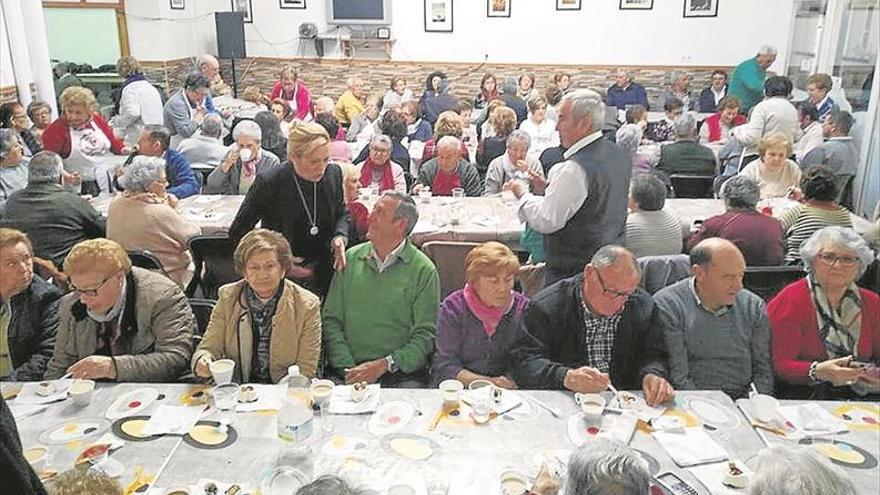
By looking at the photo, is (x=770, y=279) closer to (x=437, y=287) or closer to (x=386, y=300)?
(x=437, y=287)

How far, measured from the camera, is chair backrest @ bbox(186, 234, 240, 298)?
3.56 m

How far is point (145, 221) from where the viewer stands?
3.82 meters

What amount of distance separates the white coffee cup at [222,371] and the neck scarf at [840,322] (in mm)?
2253

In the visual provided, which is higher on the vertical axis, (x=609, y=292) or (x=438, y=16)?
(x=438, y=16)

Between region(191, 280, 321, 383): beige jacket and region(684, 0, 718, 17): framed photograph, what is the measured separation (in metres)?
8.90

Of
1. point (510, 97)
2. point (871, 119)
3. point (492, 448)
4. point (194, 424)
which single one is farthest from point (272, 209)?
point (871, 119)

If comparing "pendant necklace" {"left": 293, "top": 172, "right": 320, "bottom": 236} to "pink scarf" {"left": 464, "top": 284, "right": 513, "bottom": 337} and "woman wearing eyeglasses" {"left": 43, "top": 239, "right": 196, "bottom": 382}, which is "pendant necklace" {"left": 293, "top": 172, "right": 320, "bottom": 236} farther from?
"pink scarf" {"left": 464, "top": 284, "right": 513, "bottom": 337}

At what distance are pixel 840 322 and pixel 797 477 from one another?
1.66 m

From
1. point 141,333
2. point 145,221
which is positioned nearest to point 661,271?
point 141,333

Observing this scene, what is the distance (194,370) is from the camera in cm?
258

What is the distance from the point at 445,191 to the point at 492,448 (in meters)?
3.16

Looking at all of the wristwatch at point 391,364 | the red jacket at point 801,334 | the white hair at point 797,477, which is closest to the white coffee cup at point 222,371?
the wristwatch at point 391,364

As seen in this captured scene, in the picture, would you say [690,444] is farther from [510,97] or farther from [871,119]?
[510,97]

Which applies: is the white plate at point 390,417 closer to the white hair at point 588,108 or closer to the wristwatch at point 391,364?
the wristwatch at point 391,364
